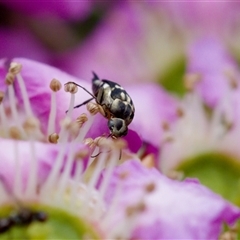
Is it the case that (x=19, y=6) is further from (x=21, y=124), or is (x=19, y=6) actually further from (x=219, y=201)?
(x=219, y=201)

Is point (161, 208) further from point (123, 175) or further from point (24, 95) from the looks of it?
point (24, 95)

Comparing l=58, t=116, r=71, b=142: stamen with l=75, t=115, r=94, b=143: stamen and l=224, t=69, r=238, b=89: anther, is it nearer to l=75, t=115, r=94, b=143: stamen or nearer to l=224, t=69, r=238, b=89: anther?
l=75, t=115, r=94, b=143: stamen

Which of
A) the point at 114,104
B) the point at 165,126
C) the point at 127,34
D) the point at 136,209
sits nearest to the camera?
the point at 136,209

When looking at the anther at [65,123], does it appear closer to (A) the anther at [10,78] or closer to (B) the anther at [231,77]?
(A) the anther at [10,78]

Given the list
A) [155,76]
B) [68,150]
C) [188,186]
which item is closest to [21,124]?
[68,150]

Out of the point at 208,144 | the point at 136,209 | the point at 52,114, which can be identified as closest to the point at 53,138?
the point at 52,114

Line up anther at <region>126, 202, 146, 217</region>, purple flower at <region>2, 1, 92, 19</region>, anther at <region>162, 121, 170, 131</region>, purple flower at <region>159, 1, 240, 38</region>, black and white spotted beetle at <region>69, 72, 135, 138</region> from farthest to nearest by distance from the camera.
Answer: purple flower at <region>159, 1, 240, 38</region> → purple flower at <region>2, 1, 92, 19</region> → anther at <region>162, 121, 170, 131</region> → black and white spotted beetle at <region>69, 72, 135, 138</region> → anther at <region>126, 202, 146, 217</region>

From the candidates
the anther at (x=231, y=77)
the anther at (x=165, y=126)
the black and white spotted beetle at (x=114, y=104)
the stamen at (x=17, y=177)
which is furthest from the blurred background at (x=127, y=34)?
the stamen at (x=17, y=177)

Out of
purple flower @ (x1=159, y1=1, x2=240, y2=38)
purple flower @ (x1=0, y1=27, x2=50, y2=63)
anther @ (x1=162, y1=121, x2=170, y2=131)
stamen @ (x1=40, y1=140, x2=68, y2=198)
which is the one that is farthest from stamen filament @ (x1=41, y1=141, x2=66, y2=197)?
purple flower @ (x1=159, y1=1, x2=240, y2=38)
